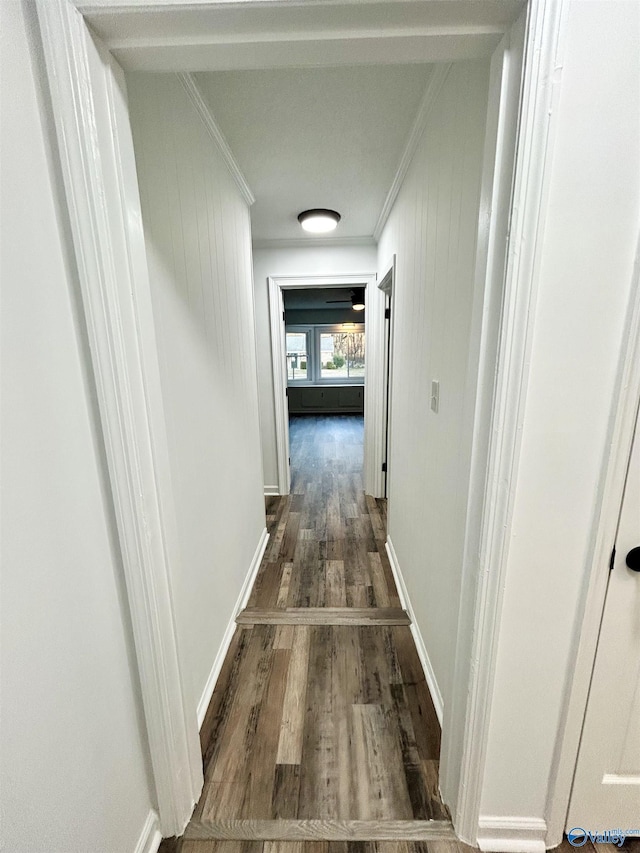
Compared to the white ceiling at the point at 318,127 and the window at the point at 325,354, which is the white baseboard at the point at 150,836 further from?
the window at the point at 325,354

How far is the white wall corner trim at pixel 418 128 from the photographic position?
1348 millimetres

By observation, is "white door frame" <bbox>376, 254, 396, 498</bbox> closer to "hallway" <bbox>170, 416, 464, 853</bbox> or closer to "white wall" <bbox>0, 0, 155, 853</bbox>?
A: "hallway" <bbox>170, 416, 464, 853</bbox>

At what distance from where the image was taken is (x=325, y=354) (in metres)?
8.19

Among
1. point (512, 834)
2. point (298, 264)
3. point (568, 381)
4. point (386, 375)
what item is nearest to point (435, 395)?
point (568, 381)

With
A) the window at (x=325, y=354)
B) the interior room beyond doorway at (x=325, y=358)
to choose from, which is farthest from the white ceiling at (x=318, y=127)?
the window at (x=325, y=354)

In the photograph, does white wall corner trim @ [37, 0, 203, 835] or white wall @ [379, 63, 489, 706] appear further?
white wall @ [379, 63, 489, 706]

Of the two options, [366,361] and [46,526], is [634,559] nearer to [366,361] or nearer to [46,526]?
[46,526]

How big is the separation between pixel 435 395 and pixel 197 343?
1.03 meters

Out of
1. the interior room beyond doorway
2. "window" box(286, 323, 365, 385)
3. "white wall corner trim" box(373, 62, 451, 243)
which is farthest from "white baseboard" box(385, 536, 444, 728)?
"window" box(286, 323, 365, 385)

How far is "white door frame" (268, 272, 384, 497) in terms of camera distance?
3406 mm

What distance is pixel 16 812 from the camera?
24.9 inches

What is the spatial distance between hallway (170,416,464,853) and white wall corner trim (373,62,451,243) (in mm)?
2480

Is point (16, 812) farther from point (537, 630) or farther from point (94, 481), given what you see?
point (537, 630)

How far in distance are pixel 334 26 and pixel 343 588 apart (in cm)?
245
